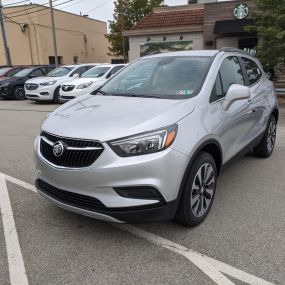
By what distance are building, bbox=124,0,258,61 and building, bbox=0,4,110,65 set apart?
14.7 m

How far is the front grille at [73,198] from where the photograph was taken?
116 inches

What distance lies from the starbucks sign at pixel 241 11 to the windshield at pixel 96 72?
8.04 meters

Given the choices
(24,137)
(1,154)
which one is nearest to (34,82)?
(24,137)

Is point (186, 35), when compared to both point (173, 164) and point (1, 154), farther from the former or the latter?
point (173, 164)

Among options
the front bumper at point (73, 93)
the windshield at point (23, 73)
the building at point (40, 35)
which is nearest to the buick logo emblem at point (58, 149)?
the front bumper at point (73, 93)

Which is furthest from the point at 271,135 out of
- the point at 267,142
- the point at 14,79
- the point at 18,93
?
the point at 14,79

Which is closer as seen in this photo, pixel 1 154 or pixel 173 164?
pixel 173 164

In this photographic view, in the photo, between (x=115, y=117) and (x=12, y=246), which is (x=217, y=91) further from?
(x=12, y=246)

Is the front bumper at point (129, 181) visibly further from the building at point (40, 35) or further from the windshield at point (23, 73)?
the building at point (40, 35)

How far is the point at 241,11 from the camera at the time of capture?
687 inches

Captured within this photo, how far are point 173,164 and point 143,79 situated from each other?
5.50 feet

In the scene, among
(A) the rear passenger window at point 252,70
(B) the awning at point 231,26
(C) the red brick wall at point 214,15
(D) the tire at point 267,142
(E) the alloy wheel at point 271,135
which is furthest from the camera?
(C) the red brick wall at point 214,15

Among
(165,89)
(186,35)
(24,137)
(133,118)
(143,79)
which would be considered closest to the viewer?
(133,118)

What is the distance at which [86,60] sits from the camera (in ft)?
131
